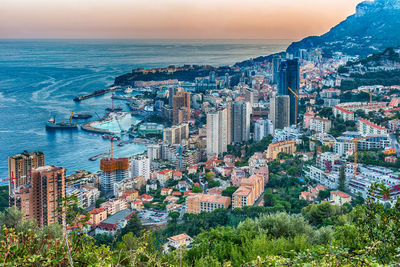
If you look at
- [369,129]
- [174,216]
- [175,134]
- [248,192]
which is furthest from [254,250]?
[175,134]

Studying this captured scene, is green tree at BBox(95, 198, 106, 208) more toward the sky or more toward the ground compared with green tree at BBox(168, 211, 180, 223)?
more toward the ground

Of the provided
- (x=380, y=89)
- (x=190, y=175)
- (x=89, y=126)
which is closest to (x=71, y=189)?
(x=190, y=175)

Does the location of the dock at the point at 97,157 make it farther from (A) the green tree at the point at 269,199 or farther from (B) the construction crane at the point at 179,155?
(A) the green tree at the point at 269,199

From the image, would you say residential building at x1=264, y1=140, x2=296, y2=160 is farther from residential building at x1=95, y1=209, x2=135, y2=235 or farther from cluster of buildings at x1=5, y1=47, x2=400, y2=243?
residential building at x1=95, y1=209, x2=135, y2=235

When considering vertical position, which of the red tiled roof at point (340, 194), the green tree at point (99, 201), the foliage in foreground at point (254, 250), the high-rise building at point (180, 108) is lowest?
the green tree at point (99, 201)

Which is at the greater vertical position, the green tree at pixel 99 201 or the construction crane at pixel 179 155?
the construction crane at pixel 179 155

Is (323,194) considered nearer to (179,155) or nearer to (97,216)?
(97,216)

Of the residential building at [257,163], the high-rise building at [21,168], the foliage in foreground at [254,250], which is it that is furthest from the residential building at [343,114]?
the foliage in foreground at [254,250]

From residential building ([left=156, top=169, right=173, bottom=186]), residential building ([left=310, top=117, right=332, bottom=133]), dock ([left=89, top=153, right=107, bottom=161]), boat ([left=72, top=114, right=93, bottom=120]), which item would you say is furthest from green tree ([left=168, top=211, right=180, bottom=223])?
boat ([left=72, top=114, right=93, bottom=120])
